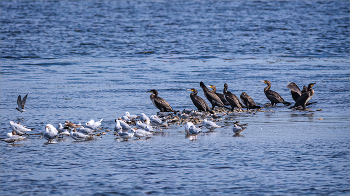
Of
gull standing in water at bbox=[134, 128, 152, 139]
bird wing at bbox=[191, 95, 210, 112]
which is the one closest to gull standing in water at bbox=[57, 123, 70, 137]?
gull standing in water at bbox=[134, 128, 152, 139]

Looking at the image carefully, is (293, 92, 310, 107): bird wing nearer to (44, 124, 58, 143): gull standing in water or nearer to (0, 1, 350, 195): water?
(0, 1, 350, 195): water

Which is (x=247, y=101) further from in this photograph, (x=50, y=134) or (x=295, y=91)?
(x=50, y=134)

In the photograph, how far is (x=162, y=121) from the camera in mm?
13562

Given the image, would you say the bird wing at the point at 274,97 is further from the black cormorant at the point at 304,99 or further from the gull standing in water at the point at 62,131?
the gull standing in water at the point at 62,131

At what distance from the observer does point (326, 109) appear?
50.3 ft

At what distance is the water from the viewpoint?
847 cm

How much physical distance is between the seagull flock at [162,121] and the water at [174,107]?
0.79 ft

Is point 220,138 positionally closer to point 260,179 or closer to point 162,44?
point 260,179

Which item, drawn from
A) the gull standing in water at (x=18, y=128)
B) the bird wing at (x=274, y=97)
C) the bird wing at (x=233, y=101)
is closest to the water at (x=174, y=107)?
the bird wing at (x=274, y=97)

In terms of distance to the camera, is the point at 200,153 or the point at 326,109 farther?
the point at 326,109

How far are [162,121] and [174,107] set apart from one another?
262 centimetres

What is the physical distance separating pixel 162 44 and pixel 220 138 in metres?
25.6

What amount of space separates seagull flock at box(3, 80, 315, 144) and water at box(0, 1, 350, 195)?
242 mm

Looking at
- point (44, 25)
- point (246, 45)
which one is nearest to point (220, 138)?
point (246, 45)
